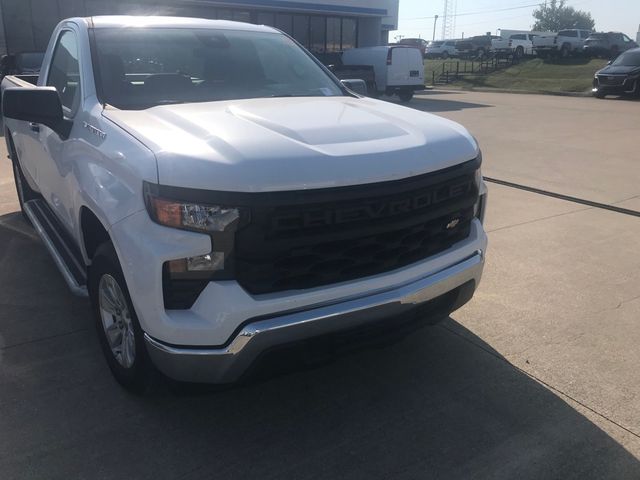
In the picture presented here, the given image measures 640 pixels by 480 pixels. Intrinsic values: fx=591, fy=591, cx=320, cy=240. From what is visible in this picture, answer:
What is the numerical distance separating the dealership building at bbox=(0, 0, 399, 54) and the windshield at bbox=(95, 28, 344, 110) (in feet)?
59.3


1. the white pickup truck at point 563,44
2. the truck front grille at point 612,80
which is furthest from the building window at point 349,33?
the white pickup truck at point 563,44

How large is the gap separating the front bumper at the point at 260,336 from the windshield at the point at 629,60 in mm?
23506

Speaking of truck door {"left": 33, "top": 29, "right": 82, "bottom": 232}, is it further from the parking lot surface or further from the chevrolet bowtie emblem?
the chevrolet bowtie emblem

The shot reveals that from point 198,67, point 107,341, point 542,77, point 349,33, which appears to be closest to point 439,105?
point 349,33

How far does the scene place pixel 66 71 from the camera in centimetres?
402

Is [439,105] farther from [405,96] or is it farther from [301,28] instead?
[301,28]

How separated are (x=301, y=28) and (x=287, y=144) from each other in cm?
2566

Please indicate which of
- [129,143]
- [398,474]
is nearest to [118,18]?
[129,143]

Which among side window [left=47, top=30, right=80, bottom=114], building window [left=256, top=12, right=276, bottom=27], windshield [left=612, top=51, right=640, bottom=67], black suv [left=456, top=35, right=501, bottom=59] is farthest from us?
black suv [left=456, top=35, right=501, bottom=59]

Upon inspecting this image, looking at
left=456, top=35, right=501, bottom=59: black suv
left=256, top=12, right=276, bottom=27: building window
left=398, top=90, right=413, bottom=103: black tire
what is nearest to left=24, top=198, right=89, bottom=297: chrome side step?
left=398, top=90, right=413, bottom=103: black tire

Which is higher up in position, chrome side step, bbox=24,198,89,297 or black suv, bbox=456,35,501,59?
chrome side step, bbox=24,198,89,297

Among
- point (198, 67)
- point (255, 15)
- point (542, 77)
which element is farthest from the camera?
point (542, 77)

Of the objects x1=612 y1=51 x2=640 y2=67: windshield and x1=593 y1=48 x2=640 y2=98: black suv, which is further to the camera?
x1=612 y1=51 x2=640 y2=67: windshield

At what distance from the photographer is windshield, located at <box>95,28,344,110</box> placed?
3.46 meters
